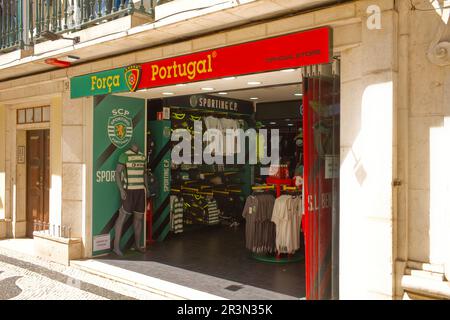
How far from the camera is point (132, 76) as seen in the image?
6.54 metres

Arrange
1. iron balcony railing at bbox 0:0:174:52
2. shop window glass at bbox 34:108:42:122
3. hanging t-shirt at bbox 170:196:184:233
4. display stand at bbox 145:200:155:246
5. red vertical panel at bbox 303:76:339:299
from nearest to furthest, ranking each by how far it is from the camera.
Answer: red vertical panel at bbox 303:76:339:299 → iron balcony railing at bbox 0:0:174:52 → display stand at bbox 145:200:155:246 → shop window glass at bbox 34:108:42:122 → hanging t-shirt at bbox 170:196:184:233

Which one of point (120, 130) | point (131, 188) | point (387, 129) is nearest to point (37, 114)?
point (120, 130)

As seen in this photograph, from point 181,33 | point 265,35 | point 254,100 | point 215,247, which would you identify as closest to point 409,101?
point 265,35

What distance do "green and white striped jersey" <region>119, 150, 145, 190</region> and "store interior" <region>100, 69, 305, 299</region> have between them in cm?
113

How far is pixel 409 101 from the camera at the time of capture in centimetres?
408

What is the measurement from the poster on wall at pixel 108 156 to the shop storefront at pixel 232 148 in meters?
0.02

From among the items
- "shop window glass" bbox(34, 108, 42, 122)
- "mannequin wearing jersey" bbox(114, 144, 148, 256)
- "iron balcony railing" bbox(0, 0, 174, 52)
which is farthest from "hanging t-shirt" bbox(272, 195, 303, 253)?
"shop window glass" bbox(34, 108, 42, 122)

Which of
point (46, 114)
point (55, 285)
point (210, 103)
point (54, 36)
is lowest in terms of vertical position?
point (55, 285)

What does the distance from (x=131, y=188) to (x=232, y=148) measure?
13.8ft

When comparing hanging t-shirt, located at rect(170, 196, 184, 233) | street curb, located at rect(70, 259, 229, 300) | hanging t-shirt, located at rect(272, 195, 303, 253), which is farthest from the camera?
hanging t-shirt, located at rect(170, 196, 184, 233)

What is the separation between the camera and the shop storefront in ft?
15.7

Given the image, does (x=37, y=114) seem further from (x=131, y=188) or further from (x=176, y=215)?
(x=176, y=215)

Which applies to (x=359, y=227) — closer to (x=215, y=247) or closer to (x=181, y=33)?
(x=181, y=33)

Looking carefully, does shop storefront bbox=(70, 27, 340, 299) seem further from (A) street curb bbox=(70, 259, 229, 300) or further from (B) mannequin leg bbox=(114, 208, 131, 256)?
(A) street curb bbox=(70, 259, 229, 300)
